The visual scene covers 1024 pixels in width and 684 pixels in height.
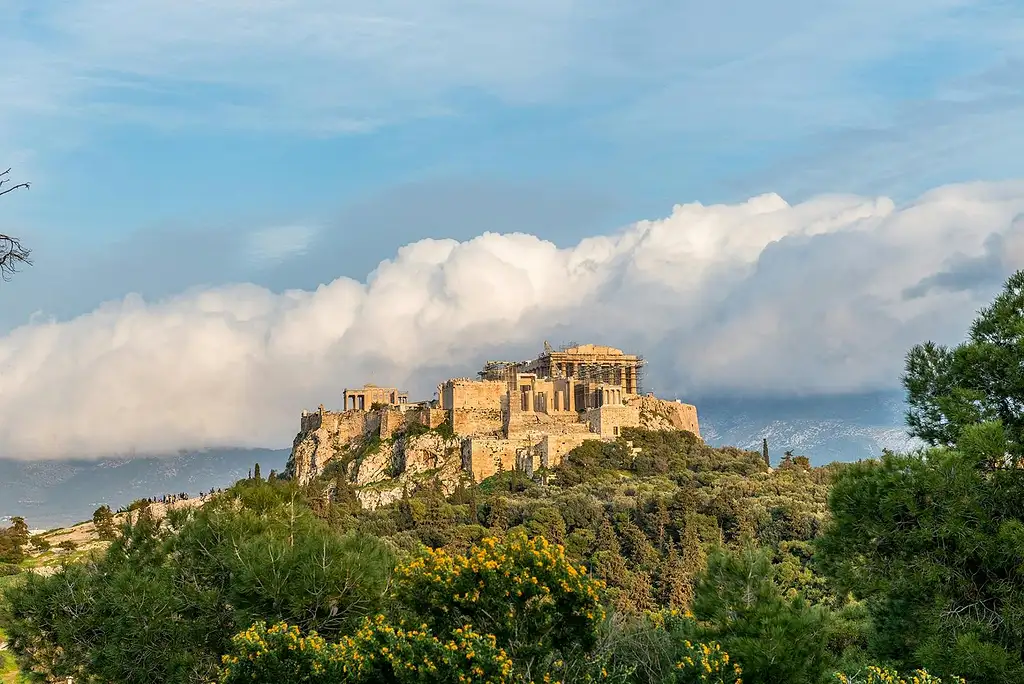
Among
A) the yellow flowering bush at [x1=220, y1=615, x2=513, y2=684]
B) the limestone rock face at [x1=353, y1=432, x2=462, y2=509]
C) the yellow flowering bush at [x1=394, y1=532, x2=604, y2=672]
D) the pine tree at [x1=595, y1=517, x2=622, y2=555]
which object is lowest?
the yellow flowering bush at [x1=220, y1=615, x2=513, y2=684]

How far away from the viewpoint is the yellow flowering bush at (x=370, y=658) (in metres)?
16.2

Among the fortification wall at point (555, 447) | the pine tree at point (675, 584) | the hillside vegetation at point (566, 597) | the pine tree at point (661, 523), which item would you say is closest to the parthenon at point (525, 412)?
the fortification wall at point (555, 447)

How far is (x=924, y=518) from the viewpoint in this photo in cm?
1905

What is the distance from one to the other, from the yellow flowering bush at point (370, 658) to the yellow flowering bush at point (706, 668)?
9.52 feet

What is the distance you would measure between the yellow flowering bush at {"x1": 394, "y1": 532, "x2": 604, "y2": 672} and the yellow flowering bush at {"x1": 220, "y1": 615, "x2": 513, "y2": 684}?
1.80 ft

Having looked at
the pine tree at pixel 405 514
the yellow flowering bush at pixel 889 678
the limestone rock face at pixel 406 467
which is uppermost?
the limestone rock face at pixel 406 467

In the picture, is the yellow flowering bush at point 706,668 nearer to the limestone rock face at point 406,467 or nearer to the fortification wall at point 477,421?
the limestone rock face at point 406,467

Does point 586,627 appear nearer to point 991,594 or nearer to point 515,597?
point 515,597

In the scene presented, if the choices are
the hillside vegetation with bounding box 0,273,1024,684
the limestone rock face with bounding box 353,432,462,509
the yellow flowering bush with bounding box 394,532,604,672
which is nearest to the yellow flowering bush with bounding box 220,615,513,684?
the hillside vegetation with bounding box 0,273,1024,684

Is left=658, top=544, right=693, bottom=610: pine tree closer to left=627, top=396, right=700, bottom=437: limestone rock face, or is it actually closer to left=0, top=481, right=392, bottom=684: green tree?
left=0, top=481, right=392, bottom=684: green tree

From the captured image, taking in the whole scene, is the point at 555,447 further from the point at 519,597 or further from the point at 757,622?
the point at 519,597

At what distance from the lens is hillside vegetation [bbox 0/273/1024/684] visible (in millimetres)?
17141

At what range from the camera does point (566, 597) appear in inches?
680

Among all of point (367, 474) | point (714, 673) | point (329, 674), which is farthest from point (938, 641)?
point (367, 474)
